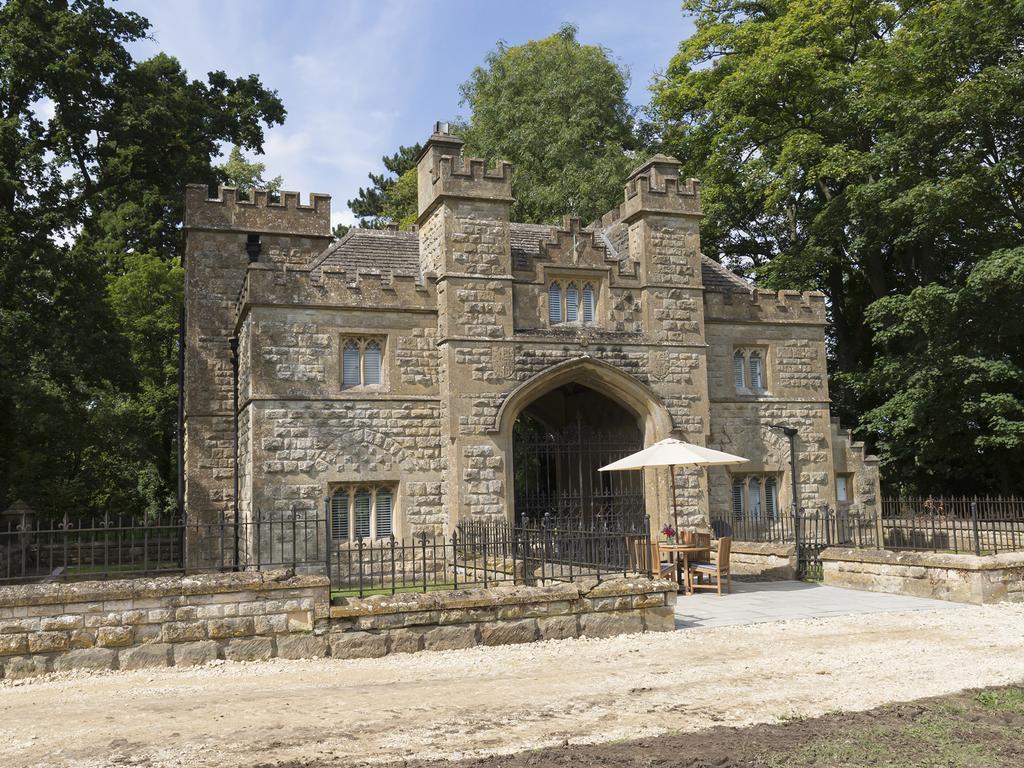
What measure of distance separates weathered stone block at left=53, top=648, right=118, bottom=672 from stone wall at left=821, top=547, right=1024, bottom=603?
11010mm

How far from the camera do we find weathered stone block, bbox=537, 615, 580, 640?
10359mm

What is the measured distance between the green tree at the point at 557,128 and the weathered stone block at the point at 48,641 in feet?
87.3

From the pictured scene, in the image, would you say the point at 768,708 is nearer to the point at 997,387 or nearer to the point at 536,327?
the point at 536,327

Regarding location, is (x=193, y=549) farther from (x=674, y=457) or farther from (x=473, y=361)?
(x=674, y=457)

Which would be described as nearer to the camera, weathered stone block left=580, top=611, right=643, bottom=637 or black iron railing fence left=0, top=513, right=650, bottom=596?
weathered stone block left=580, top=611, right=643, bottom=637

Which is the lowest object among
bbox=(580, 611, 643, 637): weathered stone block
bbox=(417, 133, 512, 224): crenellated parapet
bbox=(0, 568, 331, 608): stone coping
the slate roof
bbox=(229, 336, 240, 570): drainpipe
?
bbox=(580, 611, 643, 637): weathered stone block

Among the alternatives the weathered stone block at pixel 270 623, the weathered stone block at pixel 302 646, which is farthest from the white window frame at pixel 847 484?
the weathered stone block at pixel 270 623

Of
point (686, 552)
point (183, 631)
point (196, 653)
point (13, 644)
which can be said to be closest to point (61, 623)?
point (13, 644)

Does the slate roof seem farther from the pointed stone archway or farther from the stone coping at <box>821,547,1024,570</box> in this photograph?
the stone coping at <box>821,547,1024,570</box>

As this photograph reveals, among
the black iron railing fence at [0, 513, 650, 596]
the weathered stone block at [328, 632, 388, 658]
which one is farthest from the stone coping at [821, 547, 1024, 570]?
the weathered stone block at [328, 632, 388, 658]

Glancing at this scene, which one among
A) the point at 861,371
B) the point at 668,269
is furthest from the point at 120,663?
the point at 861,371

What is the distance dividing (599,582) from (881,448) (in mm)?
19246

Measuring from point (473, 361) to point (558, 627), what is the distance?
8.50 m

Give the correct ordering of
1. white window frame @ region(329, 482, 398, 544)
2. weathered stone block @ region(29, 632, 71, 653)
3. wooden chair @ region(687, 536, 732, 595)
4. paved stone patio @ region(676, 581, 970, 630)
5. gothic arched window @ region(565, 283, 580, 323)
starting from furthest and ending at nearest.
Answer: gothic arched window @ region(565, 283, 580, 323) → white window frame @ region(329, 482, 398, 544) → wooden chair @ region(687, 536, 732, 595) → paved stone patio @ region(676, 581, 970, 630) → weathered stone block @ region(29, 632, 71, 653)
